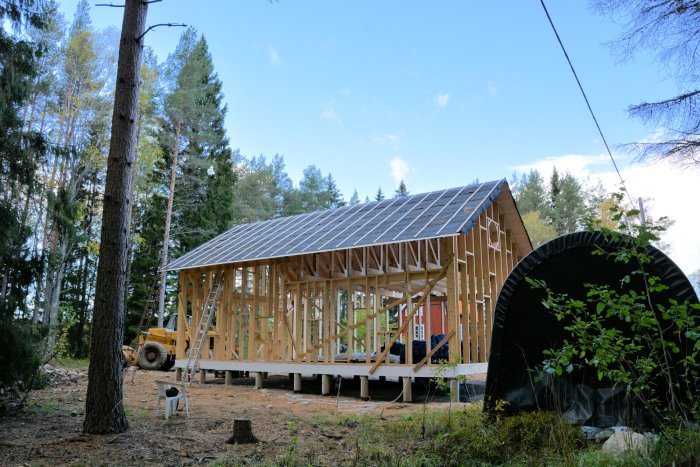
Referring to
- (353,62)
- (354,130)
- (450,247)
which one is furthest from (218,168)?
(450,247)

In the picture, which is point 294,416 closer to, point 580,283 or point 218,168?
point 580,283

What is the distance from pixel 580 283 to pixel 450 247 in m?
4.65

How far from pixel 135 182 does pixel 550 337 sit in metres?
20.5

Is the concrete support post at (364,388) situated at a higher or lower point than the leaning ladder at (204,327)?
lower

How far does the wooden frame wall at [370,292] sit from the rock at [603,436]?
4.49 m

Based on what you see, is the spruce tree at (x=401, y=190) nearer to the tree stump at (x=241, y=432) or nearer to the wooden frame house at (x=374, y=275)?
the wooden frame house at (x=374, y=275)

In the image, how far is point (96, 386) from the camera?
6.48 metres

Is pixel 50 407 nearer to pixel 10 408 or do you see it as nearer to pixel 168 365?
pixel 10 408

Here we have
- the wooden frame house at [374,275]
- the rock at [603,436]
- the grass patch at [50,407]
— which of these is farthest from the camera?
the wooden frame house at [374,275]

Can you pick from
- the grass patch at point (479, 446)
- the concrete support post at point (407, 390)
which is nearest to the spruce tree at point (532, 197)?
the concrete support post at point (407, 390)

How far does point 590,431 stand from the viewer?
231 inches

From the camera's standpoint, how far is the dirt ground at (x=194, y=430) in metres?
5.45

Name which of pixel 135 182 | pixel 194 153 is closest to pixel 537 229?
pixel 194 153

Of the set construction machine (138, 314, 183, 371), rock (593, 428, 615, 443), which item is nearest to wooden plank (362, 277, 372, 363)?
rock (593, 428, 615, 443)
